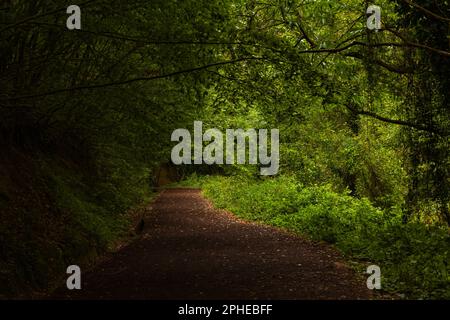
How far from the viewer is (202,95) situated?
10438 mm

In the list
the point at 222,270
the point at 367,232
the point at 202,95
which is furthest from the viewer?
the point at 367,232

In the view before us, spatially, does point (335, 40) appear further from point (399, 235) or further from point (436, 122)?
point (399, 235)

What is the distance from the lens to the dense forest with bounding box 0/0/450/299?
7.73m

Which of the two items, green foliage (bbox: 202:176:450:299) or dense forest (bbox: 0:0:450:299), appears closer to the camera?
dense forest (bbox: 0:0:450:299)

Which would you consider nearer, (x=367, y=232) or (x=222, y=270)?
(x=222, y=270)

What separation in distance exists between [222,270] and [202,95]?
3.85 m

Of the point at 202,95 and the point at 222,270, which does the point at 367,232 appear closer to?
the point at 222,270

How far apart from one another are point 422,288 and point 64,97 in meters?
8.95

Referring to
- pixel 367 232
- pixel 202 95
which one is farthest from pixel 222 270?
pixel 367 232

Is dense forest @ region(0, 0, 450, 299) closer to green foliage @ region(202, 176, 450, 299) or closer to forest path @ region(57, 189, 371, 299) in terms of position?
green foliage @ region(202, 176, 450, 299)

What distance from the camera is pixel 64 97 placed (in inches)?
457

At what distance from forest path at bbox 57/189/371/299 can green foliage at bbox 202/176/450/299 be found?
26.2 inches

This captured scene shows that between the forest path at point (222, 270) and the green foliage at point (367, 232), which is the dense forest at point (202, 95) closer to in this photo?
the green foliage at point (367, 232)

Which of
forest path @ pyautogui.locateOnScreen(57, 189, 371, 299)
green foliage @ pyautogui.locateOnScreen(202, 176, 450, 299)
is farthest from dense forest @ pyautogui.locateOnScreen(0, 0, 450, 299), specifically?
forest path @ pyautogui.locateOnScreen(57, 189, 371, 299)
